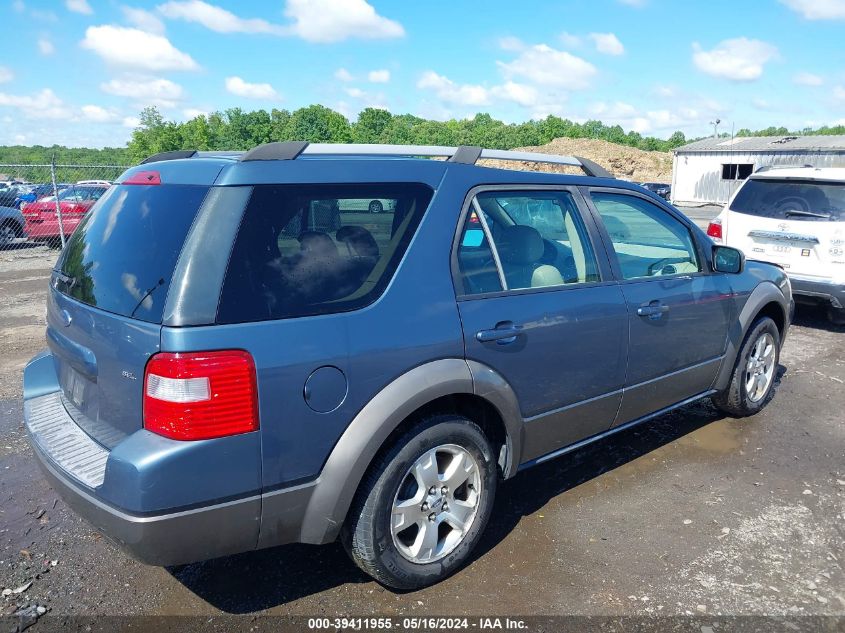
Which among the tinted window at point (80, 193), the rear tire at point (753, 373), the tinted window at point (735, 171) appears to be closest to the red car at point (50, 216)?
the tinted window at point (80, 193)

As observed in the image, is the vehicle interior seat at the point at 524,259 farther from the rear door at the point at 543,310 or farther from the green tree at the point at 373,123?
the green tree at the point at 373,123

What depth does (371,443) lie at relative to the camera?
8.27ft

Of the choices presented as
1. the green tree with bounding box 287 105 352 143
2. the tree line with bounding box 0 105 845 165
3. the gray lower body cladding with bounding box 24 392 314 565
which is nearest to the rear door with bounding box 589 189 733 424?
the gray lower body cladding with bounding box 24 392 314 565

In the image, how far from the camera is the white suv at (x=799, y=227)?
23.0 ft

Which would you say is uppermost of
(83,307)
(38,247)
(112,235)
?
(112,235)

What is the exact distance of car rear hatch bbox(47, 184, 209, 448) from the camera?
2320mm

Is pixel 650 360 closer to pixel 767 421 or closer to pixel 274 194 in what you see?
pixel 767 421

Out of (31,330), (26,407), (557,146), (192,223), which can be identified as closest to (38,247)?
(31,330)

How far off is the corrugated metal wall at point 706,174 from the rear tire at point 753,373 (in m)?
33.4

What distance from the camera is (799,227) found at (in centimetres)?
722

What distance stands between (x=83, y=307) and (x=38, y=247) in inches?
592

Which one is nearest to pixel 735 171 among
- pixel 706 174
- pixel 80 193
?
pixel 706 174

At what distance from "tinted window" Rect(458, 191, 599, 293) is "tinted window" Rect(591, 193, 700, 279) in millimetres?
246

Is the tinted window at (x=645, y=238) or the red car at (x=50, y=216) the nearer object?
the tinted window at (x=645, y=238)
